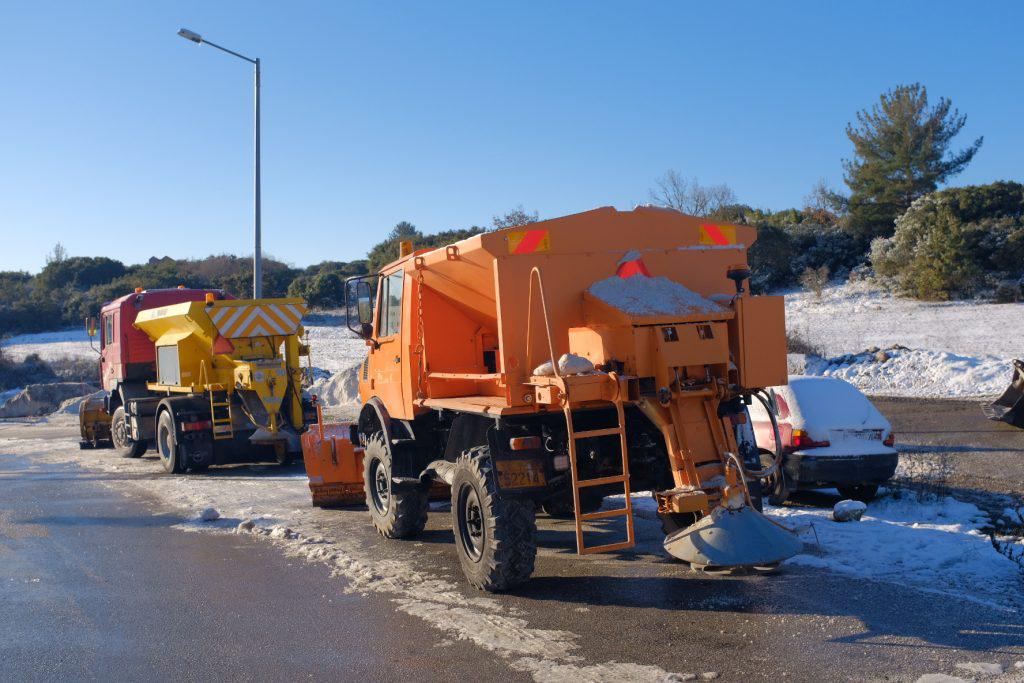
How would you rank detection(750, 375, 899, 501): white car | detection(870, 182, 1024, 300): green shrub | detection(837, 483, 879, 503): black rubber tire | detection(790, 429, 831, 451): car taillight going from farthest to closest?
detection(870, 182, 1024, 300): green shrub, detection(837, 483, 879, 503): black rubber tire, detection(790, 429, 831, 451): car taillight, detection(750, 375, 899, 501): white car

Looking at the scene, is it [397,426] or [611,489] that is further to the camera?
[397,426]

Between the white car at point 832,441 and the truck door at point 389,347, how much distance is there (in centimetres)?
390

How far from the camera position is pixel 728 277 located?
7113 millimetres

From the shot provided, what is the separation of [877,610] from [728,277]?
8.81 feet

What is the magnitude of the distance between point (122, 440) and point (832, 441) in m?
13.8

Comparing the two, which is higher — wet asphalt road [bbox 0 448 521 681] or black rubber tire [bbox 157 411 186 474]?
black rubber tire [bbox 157 411 186 474]

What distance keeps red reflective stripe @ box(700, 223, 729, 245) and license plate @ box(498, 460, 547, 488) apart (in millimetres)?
2409

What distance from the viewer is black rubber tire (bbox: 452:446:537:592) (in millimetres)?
6457

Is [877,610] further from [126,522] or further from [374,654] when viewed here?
[126,522]

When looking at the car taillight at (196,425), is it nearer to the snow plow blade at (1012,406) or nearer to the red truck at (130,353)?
the red truck at (130,353)

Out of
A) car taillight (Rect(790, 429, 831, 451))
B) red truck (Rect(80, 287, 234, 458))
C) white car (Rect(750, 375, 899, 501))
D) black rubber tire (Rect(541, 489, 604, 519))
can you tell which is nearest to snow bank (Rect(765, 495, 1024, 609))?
white car (Rect(750, 375, 899, 501))

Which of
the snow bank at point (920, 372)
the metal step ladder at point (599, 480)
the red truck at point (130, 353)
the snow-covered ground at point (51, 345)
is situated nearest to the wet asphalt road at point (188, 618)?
the metal step ladder at point (599, 480)

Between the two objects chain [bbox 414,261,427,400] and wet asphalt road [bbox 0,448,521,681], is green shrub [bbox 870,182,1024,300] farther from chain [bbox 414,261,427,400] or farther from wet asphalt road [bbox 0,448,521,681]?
wet asphalt road [bbox 0,448,521,681]

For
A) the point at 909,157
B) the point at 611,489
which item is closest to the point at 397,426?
the point at 611,489
